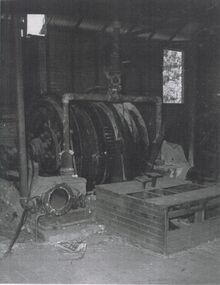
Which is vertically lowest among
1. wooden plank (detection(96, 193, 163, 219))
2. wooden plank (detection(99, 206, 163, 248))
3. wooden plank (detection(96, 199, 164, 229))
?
wooden plank (detection(99, 206, 163, 248))

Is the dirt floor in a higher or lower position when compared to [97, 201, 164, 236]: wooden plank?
lower

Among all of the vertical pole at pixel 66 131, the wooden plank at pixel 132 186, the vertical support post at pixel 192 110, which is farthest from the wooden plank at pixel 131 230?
the vertical support post at pixel 192 110

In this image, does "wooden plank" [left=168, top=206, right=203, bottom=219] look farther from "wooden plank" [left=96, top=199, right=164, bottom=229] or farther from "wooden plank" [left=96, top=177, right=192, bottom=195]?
"wooden plank" [left=96, top=177, right=192, bottom=195]

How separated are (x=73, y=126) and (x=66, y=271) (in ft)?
9.74

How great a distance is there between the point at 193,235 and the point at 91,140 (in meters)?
2.57

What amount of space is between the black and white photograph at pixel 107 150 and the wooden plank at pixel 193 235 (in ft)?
0.05

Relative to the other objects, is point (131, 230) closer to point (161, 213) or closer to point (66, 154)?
point (161, 213)

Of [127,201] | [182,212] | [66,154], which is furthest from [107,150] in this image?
[182,212]

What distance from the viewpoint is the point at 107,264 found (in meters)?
4.23

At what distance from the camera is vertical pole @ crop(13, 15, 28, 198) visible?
19.1ft

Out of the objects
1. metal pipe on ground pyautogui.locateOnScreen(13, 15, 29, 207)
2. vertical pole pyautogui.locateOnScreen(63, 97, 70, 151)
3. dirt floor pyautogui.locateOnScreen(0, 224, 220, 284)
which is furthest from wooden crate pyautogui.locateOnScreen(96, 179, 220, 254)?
metal pipe on ground pyautogui.locateOnScreen(13, 15, 29, 207)

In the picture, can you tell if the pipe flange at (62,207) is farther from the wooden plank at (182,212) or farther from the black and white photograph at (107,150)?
the wooden plank at (182,212)

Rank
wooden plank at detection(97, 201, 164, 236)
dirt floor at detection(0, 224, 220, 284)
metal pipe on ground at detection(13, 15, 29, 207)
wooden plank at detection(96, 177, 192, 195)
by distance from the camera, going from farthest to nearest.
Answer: metal pipe on ground at detection(13, 15, 29, 207), wooden plank at detection(96, 177, 192, 195), wooden plank at detection(97, 201, 164, 236), dirt floor at detection(0, 224, 220, 284)

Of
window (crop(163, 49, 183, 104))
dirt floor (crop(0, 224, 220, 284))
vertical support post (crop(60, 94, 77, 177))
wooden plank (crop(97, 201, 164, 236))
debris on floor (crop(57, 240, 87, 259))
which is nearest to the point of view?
dirt floor (crop(0, 224, 220, 284))
